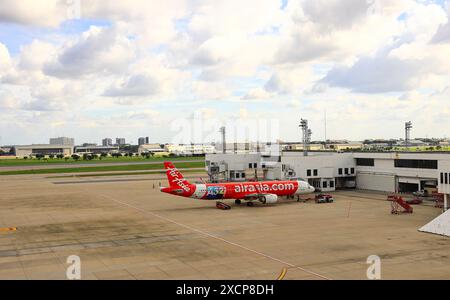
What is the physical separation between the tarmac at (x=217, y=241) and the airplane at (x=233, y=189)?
1.99m

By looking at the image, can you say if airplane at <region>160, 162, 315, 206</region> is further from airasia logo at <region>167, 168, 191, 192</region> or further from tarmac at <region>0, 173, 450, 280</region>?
tarmac at <region>0, 173, 450, 280</region>

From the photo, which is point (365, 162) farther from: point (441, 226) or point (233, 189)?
point (441, 226)

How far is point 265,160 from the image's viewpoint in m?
123

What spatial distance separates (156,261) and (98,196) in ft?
184

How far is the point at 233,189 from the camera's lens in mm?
70750

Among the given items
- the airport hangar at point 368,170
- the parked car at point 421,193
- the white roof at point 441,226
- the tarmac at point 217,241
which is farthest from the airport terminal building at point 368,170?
the white roof at point 441,226

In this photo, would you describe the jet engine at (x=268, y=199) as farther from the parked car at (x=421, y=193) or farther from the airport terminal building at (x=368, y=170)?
the parked car at (x=421, y=193)

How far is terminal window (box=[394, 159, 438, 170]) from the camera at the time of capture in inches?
3051

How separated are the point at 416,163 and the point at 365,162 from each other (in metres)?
13.4
